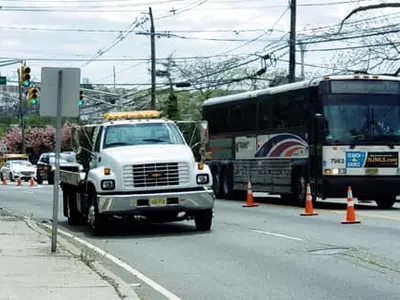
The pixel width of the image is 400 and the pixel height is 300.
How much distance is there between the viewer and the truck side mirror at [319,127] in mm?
23000

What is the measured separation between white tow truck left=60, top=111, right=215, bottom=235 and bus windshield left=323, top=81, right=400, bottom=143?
6.14 metres

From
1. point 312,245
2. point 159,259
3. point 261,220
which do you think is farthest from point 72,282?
point 261,220

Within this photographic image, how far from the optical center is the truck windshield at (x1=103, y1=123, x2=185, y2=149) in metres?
18.0

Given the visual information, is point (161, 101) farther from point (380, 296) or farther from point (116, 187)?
point (380, 296)

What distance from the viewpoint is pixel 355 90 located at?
2338 cm

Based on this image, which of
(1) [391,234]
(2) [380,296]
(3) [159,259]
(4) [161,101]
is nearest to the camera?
(2) [380,296]

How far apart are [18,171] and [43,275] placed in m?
47.7

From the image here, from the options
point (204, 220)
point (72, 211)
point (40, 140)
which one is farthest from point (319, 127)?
point (40, 140)

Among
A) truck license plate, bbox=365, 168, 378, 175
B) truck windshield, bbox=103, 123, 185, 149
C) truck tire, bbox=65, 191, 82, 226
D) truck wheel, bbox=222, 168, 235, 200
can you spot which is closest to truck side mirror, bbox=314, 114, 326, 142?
truck license plate, bbox=365, 168, 378, 175

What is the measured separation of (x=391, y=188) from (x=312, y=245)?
29.5ft

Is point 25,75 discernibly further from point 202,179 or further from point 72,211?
point 202,179

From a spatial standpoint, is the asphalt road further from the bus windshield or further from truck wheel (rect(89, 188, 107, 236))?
the bus windshield

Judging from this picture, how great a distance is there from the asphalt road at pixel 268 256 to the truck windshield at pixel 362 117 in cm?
225

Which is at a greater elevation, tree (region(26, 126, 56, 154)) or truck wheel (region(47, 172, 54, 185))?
tree (region(26, 126, 56, 154))
